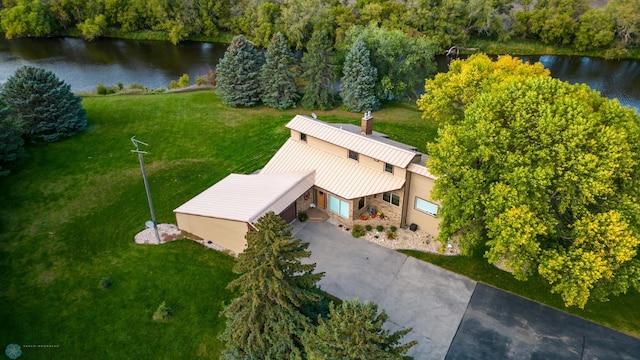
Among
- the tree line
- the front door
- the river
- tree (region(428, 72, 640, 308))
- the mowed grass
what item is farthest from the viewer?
the tree line

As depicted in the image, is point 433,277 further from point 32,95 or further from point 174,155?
point 32,95

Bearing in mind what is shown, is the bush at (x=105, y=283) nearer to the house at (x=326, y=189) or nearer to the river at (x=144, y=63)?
the house at (x=326, y=189)

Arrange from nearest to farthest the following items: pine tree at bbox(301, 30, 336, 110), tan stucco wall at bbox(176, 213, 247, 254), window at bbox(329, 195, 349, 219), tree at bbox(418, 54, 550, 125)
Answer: tan stucco wall at bbox(176, 213, 247, 254)
window at bbox(329, 195, 349, 219)
tree at bbox(418, 54, 550, 125)
pine tree at bbox(301, 30, 336, 110)

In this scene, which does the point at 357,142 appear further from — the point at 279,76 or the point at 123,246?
the point at 279,76

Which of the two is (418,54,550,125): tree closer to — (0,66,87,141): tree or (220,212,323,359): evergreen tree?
(220,212,323,359): evergreen tree

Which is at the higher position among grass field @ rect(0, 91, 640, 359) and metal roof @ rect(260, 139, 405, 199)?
metal roof @ rect(260, 139, 405, 199)

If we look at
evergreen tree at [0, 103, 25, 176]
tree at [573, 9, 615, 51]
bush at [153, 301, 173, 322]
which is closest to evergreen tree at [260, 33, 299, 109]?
evergreen tree at [0, 103, 25, 176]
